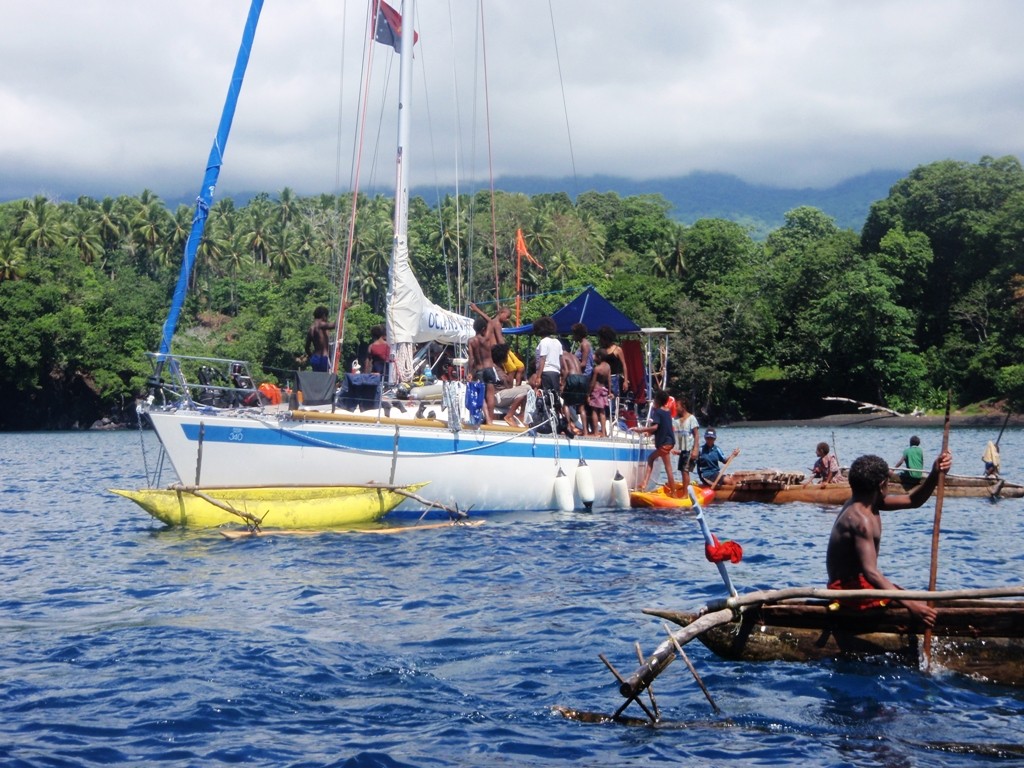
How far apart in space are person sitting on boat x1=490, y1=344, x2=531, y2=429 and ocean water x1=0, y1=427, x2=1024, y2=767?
246cm

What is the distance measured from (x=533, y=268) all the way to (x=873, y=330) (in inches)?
1060

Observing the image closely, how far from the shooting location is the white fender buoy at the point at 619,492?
2189 cm

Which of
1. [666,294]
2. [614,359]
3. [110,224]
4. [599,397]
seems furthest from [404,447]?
[110,224]

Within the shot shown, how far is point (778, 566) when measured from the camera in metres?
15.1

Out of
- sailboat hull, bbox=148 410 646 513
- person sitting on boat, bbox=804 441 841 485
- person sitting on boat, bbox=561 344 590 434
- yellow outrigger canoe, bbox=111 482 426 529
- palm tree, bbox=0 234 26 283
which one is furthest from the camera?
palm tree, bbox=0 234 26 283

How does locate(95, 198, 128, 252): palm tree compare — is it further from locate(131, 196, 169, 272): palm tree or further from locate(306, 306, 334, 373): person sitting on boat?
locate(306, 306, 334, 373): person sitting on boat

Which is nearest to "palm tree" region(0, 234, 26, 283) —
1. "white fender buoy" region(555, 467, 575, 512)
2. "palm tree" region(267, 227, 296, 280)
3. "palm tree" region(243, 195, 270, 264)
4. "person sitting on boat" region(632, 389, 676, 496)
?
"palm tree" region(267, 227, 296, 280)

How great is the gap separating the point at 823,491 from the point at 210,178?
539 inches

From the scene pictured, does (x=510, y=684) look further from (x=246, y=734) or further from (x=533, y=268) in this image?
(x=533, y=268)

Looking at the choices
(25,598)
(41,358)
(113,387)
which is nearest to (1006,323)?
(113,387)

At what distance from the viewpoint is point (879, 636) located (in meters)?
9.16

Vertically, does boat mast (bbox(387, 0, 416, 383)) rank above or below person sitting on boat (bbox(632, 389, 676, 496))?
above

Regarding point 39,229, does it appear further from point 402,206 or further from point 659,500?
point 659,500

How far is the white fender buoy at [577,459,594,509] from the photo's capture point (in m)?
20.7
